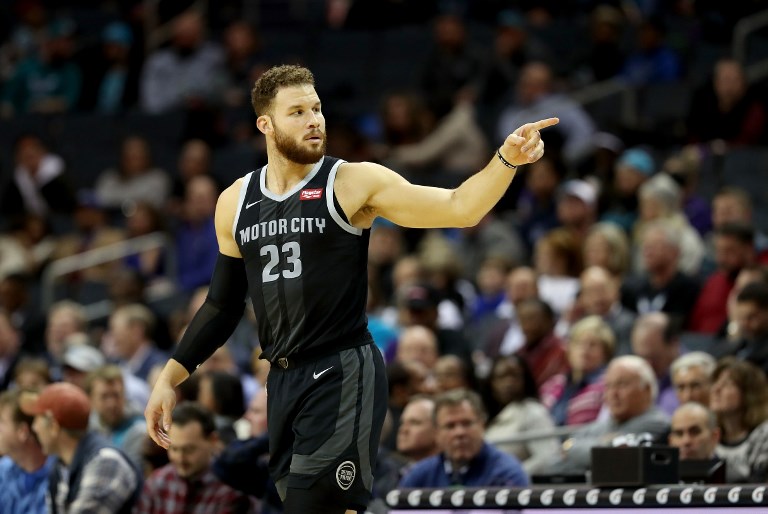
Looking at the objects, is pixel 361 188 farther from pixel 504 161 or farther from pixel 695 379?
pixel 695 379

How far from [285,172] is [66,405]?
8.89ft

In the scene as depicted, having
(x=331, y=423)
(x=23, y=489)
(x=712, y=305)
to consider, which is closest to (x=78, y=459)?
(x=23, y=489)

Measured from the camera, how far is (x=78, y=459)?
741 cm

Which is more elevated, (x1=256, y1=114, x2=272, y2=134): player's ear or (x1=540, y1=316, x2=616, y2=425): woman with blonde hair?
(x1=256, y1=114, x2=272, y2=134): player's ear

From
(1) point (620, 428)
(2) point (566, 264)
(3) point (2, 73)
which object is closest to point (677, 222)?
(2) point (566, 264)

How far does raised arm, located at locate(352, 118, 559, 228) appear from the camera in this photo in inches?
187

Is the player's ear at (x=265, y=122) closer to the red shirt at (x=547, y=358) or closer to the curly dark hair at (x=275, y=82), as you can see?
the curly dark hair at (x=275, y=82)

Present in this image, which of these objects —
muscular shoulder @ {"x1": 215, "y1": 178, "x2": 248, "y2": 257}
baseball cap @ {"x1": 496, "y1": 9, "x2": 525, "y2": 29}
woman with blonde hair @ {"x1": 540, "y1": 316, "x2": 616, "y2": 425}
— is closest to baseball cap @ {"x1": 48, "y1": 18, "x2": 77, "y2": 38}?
baseball cap @ {"x1": 496, "y1": 9, "x2": 525, "y2": 29}

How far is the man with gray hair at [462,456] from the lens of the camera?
7.61m

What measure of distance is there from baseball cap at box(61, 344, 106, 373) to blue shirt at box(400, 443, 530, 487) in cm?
322

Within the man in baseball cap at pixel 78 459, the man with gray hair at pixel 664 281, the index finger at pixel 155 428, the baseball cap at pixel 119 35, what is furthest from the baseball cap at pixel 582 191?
the index finger at pixel 155 428

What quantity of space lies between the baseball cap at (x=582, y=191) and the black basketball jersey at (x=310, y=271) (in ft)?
22.4

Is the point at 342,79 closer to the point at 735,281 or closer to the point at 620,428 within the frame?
the point at 735,281

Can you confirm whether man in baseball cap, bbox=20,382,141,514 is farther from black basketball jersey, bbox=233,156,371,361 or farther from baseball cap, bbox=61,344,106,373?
baseball cap, bbox=61,344,106,373
